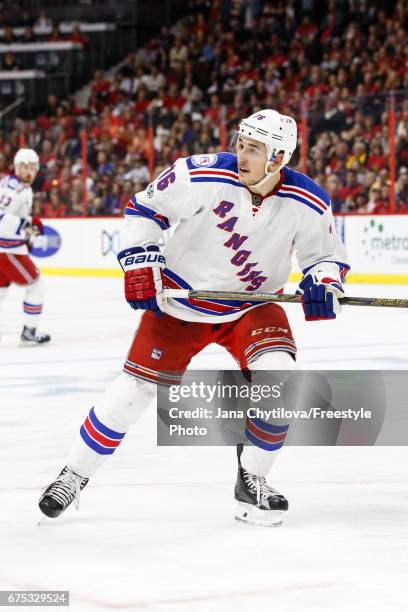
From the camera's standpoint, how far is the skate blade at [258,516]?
3191mm

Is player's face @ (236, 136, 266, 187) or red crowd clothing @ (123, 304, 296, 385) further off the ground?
player's face @ (236, 136, 266, 187)

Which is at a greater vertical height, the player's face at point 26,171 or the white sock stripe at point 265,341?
the white sock stripe at point 265,341

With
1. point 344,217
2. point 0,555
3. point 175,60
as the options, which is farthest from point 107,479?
point 175,60

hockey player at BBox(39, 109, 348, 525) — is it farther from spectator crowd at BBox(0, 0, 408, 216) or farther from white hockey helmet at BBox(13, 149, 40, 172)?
spectator crowd at BBox(0, 0, 408, 216)

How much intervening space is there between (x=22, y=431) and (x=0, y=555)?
1.77 m

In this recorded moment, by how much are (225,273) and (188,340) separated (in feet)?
0.69

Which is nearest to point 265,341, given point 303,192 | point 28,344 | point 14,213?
point 303,192

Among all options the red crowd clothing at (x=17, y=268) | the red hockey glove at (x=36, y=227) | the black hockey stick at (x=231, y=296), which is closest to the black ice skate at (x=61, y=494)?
the black hockey stick at (x=231, y=296)

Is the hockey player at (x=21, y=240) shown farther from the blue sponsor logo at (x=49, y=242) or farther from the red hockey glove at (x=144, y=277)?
the blue sponsor logo at (x=49, y=242)

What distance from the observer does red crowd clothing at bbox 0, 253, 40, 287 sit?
7.98m

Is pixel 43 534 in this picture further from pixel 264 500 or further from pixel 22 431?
pixel 22 431

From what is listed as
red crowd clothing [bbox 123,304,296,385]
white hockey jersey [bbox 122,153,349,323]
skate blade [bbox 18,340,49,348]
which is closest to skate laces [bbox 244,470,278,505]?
red crowd clothing [bbox 123,304,296,385]

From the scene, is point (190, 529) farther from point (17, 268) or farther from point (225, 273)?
point (17, 268)

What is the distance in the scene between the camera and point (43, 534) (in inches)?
121
